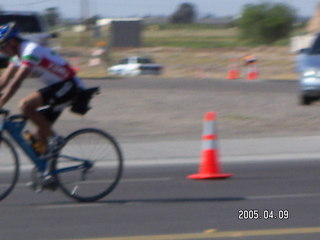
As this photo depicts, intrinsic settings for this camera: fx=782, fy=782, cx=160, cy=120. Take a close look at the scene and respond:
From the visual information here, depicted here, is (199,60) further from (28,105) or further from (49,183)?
(28,105)

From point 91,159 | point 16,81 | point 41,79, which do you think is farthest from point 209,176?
point 16,81

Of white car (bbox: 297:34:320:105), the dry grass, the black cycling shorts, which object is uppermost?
the black cycling shorts

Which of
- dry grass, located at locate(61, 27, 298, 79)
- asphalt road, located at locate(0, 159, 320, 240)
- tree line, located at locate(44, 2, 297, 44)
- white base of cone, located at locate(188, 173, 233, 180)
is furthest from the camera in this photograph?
tree line, located at locate(44, 2, 297, 44)

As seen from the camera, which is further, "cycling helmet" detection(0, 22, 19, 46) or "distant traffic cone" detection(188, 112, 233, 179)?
"distant traffic cone" detection(188, 112, 233, 179)

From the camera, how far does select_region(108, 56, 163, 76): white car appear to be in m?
39.0

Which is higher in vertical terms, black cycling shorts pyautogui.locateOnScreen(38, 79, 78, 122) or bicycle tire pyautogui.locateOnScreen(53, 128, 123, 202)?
black cycling shorts pyautogui.locateOnScreen(38, 79, 78, 122)

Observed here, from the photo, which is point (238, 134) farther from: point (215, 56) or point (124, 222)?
point (215, 56)

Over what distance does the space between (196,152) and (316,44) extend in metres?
7.03

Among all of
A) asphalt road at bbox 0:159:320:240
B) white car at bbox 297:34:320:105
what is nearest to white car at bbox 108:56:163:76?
white car at bbox 297:34:320:105

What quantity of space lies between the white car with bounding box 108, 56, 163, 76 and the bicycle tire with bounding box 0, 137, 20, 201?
29669 mm

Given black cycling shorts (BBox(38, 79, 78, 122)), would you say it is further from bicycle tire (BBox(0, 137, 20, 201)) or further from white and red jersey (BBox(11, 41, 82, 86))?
bicycle tire (BBox(0, 137, 20, 201))

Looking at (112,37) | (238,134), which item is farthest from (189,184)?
(112,37)

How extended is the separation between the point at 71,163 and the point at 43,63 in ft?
3.59

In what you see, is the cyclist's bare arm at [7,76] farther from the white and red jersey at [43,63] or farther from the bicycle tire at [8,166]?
the bicycle tire at [8,166]
